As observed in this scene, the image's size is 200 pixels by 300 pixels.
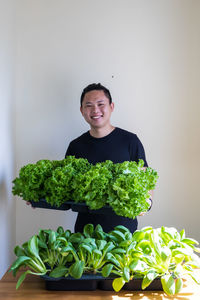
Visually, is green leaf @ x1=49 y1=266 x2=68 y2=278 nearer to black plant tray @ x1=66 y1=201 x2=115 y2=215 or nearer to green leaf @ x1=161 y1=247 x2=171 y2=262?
black plant tray @ x1=66 y1=201 x2=115 y2=215

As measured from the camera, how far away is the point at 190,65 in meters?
2.41

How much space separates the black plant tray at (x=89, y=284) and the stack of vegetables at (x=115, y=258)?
2 centimetres

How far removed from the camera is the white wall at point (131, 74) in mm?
2410

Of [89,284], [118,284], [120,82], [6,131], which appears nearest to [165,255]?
[118,284]

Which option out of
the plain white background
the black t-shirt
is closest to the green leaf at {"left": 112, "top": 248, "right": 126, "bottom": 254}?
the black t-shirt

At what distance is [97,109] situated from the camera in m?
2.02

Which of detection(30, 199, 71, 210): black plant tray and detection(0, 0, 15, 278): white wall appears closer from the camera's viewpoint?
detection(30, 199, 71, 210): black plant tray

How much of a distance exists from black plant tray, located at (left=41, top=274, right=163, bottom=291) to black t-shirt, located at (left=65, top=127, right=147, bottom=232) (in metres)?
0.67

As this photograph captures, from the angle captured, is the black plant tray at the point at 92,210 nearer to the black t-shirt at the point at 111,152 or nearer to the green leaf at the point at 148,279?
the green leaf at the point at 148,279

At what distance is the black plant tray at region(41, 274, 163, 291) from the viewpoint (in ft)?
4.14

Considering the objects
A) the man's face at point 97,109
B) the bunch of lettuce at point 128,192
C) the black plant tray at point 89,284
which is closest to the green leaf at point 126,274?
the black plant tray at point 89,284

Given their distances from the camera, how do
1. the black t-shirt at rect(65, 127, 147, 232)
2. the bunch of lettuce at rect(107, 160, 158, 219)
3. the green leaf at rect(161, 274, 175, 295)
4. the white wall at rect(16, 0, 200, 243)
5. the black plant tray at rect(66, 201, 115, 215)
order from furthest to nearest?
the white wall at rect(16, 0, 200, 243), the black t-shirt at rect(65, 127, 147, 232), the black plant tray at rect(66, 201, 115, 215), the bunch of lettuce at rect(107, 160, 158, 219), the green leaf at rect(161, 274, 175, 295)

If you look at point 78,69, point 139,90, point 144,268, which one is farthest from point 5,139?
point 144,268

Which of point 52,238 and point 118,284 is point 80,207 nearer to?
point 52,238
